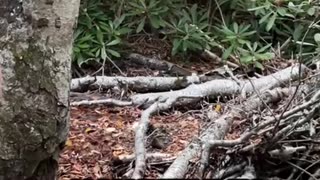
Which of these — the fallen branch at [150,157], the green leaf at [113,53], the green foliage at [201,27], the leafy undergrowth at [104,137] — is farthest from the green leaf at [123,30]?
the fallen branch at [150,157]

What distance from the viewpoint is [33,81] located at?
86.0 inches

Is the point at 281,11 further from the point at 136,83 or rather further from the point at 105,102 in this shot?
the point at 105,102

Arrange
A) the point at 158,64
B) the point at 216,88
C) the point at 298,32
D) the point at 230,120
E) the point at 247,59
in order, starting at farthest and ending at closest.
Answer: the point at 298,32 → the point at 158,64 → the point at 247,59 → the point at 216,88 → the point at 230,120

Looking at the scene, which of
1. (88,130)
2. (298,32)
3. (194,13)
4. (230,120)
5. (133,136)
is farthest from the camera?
(194,13)

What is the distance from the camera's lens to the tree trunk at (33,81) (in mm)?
2143

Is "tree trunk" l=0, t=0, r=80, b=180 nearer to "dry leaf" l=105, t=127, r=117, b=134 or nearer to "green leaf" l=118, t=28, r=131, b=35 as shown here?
"dry leaf" l=105, t=127, r=117, b=134

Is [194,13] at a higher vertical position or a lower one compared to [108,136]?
higher

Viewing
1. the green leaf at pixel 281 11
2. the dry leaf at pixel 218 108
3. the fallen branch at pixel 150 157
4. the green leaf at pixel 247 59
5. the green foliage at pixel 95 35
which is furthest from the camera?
the green leaf at pixel 281 11

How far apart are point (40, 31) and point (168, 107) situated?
1603 millimetres

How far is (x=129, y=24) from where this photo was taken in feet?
15.4

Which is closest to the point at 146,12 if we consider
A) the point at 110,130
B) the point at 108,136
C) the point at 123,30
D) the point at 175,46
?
the point at 123,30

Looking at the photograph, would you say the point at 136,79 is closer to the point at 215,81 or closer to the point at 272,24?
the point at 215,81

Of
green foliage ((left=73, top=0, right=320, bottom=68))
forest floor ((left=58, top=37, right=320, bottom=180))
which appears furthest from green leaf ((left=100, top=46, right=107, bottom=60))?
forest floor ((left=58, top=37, right=320, bottom=180))

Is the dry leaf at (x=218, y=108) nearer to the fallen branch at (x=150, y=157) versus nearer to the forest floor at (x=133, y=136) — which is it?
the forest floor at (x=133, y=136)
